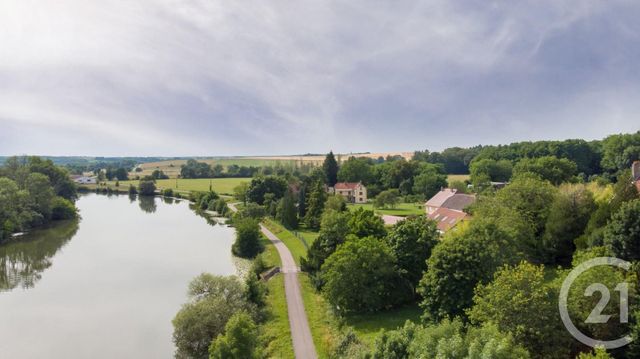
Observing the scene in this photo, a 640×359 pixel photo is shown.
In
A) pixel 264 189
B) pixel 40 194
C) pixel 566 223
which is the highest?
pixel 566 223

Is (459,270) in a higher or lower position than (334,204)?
lower

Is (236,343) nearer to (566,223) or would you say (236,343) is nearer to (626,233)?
(626,233)

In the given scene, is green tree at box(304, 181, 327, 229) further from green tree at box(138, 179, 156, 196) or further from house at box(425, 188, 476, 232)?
green tree at box(138, 179, 156, 196)

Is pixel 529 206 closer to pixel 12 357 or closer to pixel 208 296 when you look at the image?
pixel 208 296

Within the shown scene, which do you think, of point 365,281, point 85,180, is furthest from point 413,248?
point 85,180

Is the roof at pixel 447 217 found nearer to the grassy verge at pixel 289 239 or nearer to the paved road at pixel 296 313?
the grassy verge at pixel 289 239

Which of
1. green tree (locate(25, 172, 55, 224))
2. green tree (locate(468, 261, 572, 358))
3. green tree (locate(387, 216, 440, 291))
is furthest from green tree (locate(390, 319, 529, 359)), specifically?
green tree (locate(25, 172, 55, 224))

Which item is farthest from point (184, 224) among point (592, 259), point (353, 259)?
point (592, 259)
